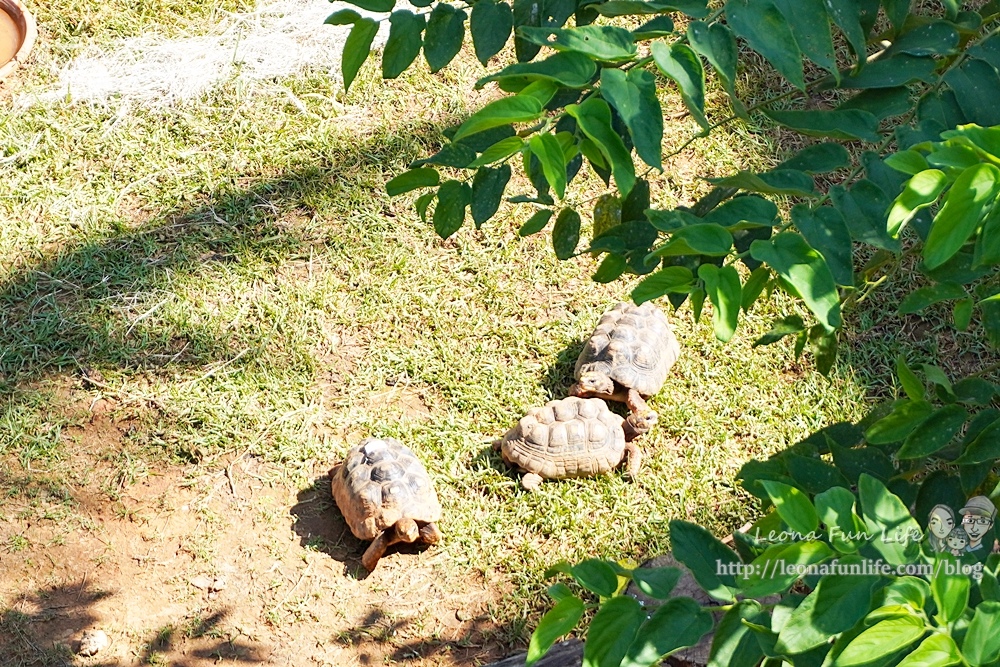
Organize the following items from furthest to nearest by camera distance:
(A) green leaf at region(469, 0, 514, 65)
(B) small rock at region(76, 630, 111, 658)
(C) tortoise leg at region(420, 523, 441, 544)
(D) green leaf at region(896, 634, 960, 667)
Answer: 1. (C) tortoise leg at region(420, 523, 441, 544)
2. (B) small rock at region(76, 630, 111, 658)
3. (A) green leaf at region(469, 0, 514, 65)
4. (D) green leaf at region(896, 634, 960, 667)

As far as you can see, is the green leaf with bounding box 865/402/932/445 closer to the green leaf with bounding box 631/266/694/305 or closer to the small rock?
the green leaf with bounding box 631/266/694/305

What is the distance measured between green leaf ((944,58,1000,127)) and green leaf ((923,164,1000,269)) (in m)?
0.46

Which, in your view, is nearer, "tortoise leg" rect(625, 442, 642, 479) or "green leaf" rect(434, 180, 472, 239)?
"green leaf" rect(434, 180, 472, 239)

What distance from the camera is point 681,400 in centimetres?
376

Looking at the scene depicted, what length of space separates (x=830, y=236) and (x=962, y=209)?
0.21m

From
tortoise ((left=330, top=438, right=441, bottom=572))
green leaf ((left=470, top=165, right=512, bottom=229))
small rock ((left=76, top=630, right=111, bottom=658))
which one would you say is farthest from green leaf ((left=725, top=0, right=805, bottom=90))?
small rock ((left=76, top=630, right=111, bottom=658))

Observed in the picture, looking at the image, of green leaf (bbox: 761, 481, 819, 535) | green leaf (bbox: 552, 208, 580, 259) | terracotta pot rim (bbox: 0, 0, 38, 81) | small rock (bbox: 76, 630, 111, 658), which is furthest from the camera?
terracotta pot rim (bbox: 0, 0, 38, 81)

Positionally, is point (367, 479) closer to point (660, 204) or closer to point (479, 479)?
point (479, 479)

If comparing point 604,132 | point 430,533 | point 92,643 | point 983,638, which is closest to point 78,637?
point 92,643

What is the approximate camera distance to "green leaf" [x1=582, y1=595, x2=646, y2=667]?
1324mm

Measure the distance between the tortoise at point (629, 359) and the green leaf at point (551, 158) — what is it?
2.42 meters

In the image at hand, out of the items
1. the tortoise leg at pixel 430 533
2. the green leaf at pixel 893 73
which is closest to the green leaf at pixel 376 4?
the green leaf at pixel 893 73

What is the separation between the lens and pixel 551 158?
Answer: 114 cm

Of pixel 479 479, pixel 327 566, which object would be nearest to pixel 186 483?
pixel 327 566
